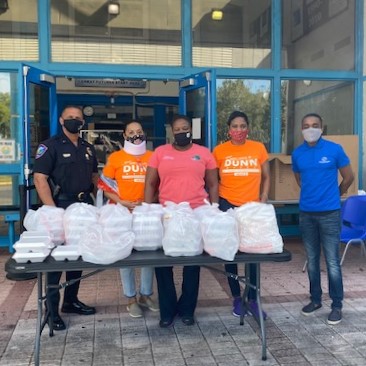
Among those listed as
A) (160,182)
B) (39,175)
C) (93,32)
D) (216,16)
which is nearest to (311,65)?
(216,16)

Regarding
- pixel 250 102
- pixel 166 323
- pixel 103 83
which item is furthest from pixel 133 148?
pixel 103 83

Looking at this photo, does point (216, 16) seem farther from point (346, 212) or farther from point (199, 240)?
point (199, 240)

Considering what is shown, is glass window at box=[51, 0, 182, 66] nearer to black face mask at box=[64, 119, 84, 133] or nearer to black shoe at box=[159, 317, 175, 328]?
black face mask at box=[64, 119, 84, 133]

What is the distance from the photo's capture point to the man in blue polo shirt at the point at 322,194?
3.61 m

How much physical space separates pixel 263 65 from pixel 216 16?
0.93 meters

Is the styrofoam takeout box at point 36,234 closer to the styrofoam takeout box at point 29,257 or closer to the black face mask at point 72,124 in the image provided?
the styrofoam takeout box at point 29,257

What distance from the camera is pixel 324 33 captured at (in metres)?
6.66

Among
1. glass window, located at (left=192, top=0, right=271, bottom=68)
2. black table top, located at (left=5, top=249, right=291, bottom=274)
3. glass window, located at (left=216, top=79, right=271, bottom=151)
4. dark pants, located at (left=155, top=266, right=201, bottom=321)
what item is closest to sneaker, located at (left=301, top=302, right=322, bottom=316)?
dark pants, located at (left=155, top=266, right=201, bottom=321)

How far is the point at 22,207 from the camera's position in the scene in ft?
15.7

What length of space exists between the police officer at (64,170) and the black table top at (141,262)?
0.76 meters

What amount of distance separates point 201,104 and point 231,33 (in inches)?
54.1

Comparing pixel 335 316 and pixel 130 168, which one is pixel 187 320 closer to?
pixel 335 316

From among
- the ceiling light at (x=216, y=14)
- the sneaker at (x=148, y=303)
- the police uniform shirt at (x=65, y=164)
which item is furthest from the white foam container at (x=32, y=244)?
the ceiling light at (x=216, y=14)

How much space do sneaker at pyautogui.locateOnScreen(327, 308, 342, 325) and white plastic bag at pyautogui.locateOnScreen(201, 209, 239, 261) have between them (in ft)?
4.28
